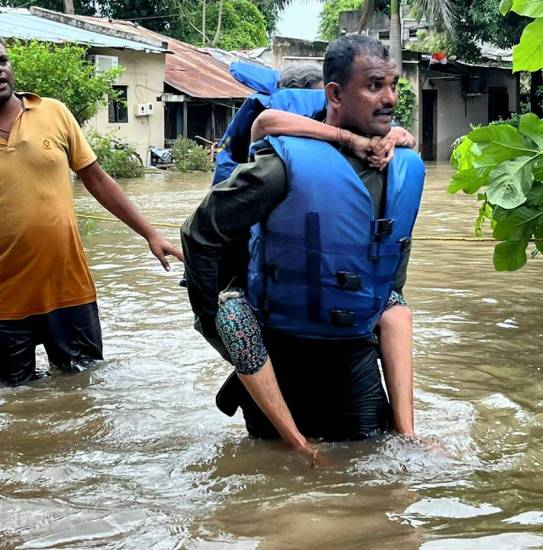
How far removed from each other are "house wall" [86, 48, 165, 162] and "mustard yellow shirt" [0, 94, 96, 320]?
2216 cm

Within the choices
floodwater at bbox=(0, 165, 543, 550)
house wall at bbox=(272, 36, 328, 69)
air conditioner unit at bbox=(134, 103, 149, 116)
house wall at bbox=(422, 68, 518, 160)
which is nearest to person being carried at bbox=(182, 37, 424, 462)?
floodwater at bbox=(0, 165, 543, 550)

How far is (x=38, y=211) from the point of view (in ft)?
14.4

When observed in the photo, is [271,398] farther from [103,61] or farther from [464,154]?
[103,61]

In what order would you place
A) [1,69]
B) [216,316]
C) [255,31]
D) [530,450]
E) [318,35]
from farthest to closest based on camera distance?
[318,35] → [255,31] → [1,69] → [530,450] → [216,316]

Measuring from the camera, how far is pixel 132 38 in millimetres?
26312

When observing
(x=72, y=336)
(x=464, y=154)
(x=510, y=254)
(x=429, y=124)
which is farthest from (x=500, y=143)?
(x=429, y=124)

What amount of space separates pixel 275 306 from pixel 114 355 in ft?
8.88

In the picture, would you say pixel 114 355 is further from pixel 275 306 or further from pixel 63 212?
pixel 275 306

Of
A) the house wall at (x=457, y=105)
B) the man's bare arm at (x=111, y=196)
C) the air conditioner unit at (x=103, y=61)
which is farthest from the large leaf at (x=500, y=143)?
the house wall at (x=457, y=105)

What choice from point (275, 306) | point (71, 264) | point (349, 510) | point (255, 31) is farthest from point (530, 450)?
point (255, 31)

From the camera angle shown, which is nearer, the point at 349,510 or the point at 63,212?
the point at 349,510

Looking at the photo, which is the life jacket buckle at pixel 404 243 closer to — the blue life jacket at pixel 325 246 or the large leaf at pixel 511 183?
the blue life jacket at pixel 325 246

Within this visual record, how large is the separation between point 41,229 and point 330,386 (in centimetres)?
184

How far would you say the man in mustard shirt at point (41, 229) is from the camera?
14.3 ft
